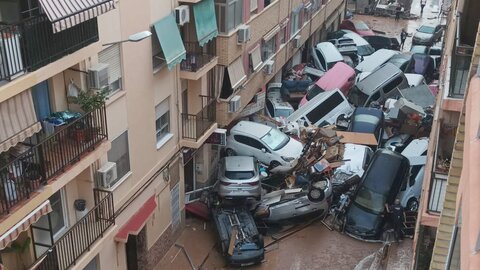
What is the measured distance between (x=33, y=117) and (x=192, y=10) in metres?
8.00

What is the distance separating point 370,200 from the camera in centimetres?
1998

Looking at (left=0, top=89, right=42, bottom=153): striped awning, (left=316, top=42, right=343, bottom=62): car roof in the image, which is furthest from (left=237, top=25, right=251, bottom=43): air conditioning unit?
(left=316, top=42, right=343, bottom=62): car roof

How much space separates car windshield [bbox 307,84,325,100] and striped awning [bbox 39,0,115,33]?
64.3ft

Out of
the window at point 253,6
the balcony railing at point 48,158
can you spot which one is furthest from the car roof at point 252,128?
the balcony railing at point 48,158

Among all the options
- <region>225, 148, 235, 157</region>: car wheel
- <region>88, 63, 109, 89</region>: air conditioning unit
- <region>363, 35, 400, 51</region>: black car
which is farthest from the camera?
<region>363, 35, 400, 51</region>: black car

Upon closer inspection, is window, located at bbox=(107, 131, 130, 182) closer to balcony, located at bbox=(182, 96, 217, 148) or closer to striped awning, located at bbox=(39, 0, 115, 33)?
balcony, located at bbox=(182, 96, 217, 148)

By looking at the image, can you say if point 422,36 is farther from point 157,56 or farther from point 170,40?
point 157,56

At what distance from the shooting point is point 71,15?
33.3ft

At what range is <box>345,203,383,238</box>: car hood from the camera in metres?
19.6

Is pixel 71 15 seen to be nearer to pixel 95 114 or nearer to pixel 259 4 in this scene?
pixel 95 114

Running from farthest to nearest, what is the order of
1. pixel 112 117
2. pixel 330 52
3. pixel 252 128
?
pixel 330 52, pixel 252 128, pixel 112 117

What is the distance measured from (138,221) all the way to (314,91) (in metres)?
16.0

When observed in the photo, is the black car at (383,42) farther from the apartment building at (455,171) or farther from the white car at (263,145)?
the apartment building at (455,171)

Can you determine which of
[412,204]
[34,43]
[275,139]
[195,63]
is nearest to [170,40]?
[195,63]
